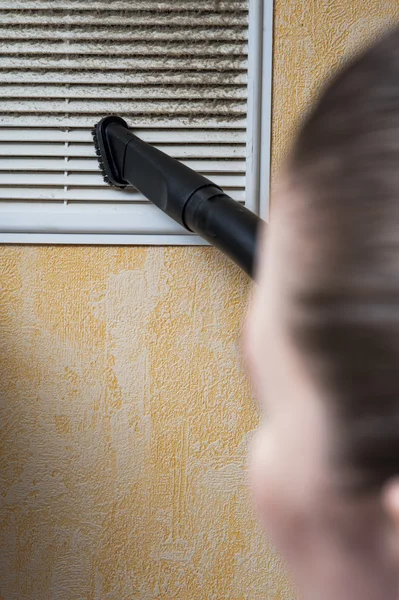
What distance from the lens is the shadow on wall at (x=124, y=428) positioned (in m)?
1.09

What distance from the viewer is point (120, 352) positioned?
1101 mm

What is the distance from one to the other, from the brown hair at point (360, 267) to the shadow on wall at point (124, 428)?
0.79 m

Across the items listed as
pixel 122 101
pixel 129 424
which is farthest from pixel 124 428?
pixel 122 101

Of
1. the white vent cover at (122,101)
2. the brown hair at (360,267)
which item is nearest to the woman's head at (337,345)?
the brown hair at (360,267)

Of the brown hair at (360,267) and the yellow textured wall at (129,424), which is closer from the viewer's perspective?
the brown hair at (360,267)

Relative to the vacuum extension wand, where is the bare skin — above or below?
below

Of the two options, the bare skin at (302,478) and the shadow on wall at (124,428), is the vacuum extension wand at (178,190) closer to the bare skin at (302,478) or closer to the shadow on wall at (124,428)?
the shadow on wall at (124,428)

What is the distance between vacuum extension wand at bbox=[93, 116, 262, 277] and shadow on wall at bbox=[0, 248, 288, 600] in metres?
0.14

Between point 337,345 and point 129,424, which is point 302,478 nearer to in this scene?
point 337,345

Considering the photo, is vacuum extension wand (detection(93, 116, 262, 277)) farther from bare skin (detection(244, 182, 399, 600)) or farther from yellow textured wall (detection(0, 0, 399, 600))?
bare skin (detection(244, 182, 399, 600))

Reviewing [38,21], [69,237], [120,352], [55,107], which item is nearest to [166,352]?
[120,352]

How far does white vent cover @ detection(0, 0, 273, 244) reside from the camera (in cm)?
104

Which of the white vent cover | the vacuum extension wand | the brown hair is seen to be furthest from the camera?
the white vent cover

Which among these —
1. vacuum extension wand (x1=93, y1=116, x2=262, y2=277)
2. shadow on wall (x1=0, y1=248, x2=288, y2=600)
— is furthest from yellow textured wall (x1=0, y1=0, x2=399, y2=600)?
vacuum extension wand (x1=93, y1=116, x2=262, y2=277)
